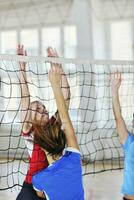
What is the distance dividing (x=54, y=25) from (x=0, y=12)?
133cm

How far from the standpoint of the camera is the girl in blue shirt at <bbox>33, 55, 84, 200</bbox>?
1703 millimetres

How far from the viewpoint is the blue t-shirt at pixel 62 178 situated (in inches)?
67.2

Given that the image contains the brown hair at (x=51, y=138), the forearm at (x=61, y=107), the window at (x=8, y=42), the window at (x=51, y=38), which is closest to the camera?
the brown hair at (x=51, y=138)

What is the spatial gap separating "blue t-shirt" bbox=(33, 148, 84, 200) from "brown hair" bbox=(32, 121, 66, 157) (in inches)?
2.0

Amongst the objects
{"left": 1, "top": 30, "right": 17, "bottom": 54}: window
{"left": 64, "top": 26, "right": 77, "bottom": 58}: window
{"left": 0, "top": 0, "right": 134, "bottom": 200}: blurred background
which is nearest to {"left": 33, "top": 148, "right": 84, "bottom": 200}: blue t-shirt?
{"left": 0, "top": 0, "right": 134, "bottom": 200}: blurred background

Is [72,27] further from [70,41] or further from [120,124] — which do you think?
[120,124]

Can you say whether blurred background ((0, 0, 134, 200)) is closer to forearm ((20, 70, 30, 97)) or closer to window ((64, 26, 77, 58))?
window ((64, 26, 77, 58))

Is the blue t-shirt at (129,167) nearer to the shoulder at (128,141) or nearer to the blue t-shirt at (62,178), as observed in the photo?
the shoulder at (128,141)

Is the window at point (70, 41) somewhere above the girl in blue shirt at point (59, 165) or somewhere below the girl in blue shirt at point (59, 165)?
above

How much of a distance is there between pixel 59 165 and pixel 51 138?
0.47 feet

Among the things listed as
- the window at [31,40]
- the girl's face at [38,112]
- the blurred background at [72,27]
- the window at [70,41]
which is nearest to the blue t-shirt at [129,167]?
the girl's face at [38,112]

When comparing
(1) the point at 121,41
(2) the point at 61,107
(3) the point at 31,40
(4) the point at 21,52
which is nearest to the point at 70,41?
(3) the point at 31,40

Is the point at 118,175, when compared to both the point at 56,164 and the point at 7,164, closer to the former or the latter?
the point at 7,164

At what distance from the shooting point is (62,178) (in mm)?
1716
